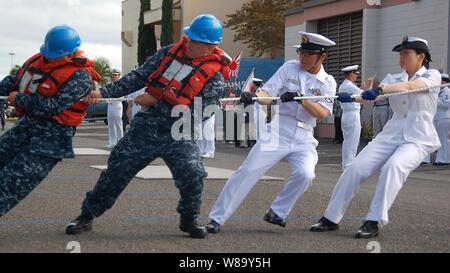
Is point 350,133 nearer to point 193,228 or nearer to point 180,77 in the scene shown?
point 193,228

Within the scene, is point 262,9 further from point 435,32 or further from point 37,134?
point 37,134

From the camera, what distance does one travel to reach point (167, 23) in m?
48.5

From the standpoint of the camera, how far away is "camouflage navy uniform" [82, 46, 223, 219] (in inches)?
279

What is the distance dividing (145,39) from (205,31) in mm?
46331

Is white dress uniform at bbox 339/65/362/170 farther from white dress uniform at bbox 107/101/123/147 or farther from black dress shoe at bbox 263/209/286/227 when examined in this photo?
black dress shoe at bbox 263/209/286/227

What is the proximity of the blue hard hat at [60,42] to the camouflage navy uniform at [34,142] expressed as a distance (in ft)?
0.71

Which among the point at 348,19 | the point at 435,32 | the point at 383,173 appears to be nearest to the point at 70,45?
the point at 383,173

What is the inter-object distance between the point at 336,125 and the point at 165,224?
63.8 ft

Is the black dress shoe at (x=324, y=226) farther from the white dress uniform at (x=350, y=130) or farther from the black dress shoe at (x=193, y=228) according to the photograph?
the white dress uniform at (x=350, y=130)

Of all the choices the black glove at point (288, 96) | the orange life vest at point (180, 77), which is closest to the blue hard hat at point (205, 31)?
the orange life vest at point (180, 77)

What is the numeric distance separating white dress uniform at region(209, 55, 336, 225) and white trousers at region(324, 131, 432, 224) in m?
0.35

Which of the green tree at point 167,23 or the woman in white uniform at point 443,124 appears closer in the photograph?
the woman in white uniform at point 443,124

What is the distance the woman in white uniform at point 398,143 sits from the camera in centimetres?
745

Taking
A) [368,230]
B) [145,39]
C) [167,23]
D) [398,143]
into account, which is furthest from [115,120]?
[145,39]
